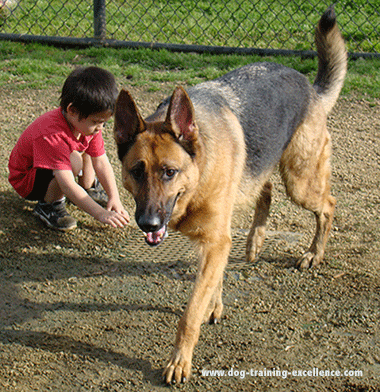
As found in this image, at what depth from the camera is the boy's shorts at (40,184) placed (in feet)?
13.7

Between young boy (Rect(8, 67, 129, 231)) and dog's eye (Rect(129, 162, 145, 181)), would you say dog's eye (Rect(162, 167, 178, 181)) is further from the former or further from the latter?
young boy (Rect(8, 67, 129, 231))

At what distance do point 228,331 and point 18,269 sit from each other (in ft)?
5.38

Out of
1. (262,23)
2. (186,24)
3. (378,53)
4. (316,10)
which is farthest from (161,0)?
(378,53)

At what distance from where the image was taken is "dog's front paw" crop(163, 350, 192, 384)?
9.81 feet

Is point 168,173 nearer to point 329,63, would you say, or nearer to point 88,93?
point 88,93

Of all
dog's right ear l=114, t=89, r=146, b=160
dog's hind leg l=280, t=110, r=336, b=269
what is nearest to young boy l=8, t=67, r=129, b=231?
dog's right ear l=114, t=89, r=146, b=160

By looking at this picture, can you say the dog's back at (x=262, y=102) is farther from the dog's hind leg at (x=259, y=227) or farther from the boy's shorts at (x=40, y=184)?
the boy's shorts at (x=40, y=184)

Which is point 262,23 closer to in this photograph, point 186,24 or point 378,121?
point 186,24

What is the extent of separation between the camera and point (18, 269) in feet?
13.1

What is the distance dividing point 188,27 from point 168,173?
233 inches

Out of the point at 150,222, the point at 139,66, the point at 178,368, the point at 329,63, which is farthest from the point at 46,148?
the point at 139,66

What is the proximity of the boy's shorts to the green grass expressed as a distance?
261cm

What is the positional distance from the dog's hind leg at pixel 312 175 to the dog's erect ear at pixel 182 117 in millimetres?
1202

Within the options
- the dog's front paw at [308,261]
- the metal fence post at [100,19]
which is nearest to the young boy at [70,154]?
the dog's front paw at [308,261]
